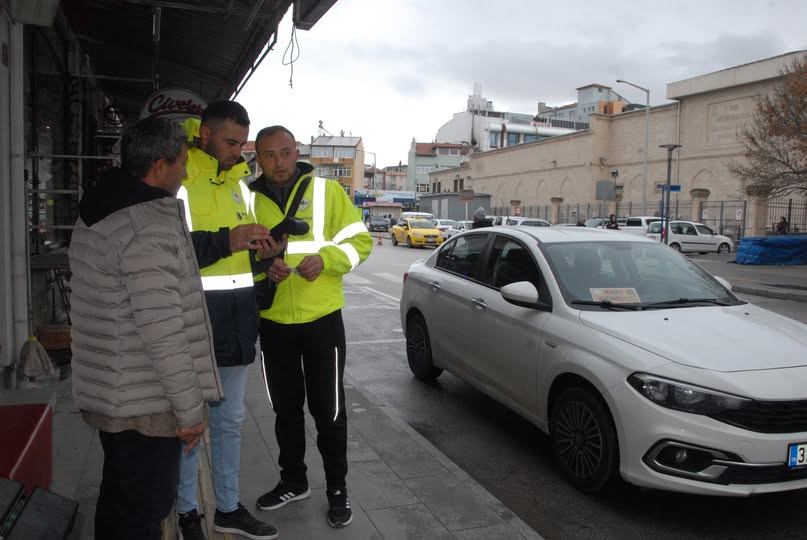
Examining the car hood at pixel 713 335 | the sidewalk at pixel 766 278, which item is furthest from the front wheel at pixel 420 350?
the sidewalk at pixel 766 278

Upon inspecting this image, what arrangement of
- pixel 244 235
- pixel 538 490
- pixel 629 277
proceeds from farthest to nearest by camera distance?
1. pixel 629 277
2. pixel 538 490
3. pixel 244 235

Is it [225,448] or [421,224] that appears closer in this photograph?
[225,448]

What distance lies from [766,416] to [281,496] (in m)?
2.62

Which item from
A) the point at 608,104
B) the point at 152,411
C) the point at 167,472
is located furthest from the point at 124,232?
the point at 608,104

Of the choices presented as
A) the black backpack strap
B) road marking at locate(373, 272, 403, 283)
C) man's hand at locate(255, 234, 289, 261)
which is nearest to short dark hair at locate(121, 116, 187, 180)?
man's hand at locate(255, 234, 289, 261)

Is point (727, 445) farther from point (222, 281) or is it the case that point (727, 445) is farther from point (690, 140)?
point (690, 140)

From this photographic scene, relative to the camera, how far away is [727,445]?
339 centimetres

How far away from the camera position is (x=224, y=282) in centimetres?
297

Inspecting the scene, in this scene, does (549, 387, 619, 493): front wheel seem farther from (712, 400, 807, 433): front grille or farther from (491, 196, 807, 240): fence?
(491, 196, 807, 240): fence

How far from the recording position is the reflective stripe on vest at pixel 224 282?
294 centimetres

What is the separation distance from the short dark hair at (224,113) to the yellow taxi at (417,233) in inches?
1117

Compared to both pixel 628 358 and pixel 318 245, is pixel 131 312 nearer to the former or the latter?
pixel 318 245

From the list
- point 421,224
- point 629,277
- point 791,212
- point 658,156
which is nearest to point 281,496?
point 629,277

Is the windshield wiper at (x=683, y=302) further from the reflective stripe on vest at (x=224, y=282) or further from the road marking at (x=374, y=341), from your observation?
the road marking at (x=374, y=341)
